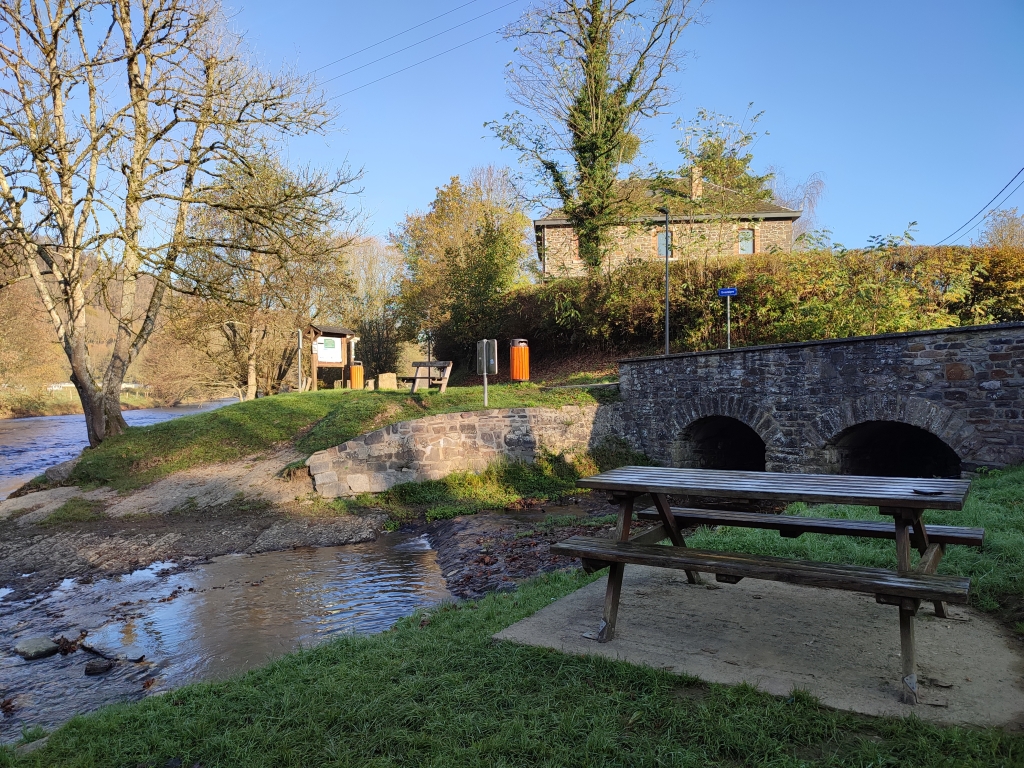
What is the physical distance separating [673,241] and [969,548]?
699 inches

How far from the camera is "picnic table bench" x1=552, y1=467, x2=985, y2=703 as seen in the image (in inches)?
126

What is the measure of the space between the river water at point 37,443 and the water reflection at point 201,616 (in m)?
7.86

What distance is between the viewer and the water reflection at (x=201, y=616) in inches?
208

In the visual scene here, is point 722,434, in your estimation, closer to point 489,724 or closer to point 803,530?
point 803,530

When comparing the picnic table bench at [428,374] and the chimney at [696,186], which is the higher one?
the chimney at [696,186]

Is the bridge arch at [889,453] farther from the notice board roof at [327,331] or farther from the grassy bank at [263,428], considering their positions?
the notice board roof at [327,331]

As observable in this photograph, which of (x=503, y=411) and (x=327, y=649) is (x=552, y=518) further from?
(x=327, y=649)

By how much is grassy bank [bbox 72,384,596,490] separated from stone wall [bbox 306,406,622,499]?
44cm

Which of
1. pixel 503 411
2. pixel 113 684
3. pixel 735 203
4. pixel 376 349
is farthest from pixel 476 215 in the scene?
pixel 113 684

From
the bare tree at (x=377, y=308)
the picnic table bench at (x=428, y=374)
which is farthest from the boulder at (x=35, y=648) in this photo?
the bare tree at (x=377, y=308)

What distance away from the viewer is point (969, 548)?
17.4 ft

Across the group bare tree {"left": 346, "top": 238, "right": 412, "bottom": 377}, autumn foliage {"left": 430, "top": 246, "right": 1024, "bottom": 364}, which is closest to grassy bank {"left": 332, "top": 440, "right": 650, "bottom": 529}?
autumn foliage {"left": 430, "top": 246, "right": 1024, "bottom": 364}

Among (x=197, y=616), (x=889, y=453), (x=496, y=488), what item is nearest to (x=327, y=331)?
→ (x=496, y=488)

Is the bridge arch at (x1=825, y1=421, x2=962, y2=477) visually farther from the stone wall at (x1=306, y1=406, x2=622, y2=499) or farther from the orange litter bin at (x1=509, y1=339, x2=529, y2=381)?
the orange litter bin at (x1=509, y1=339, x2=529, y2=381)
